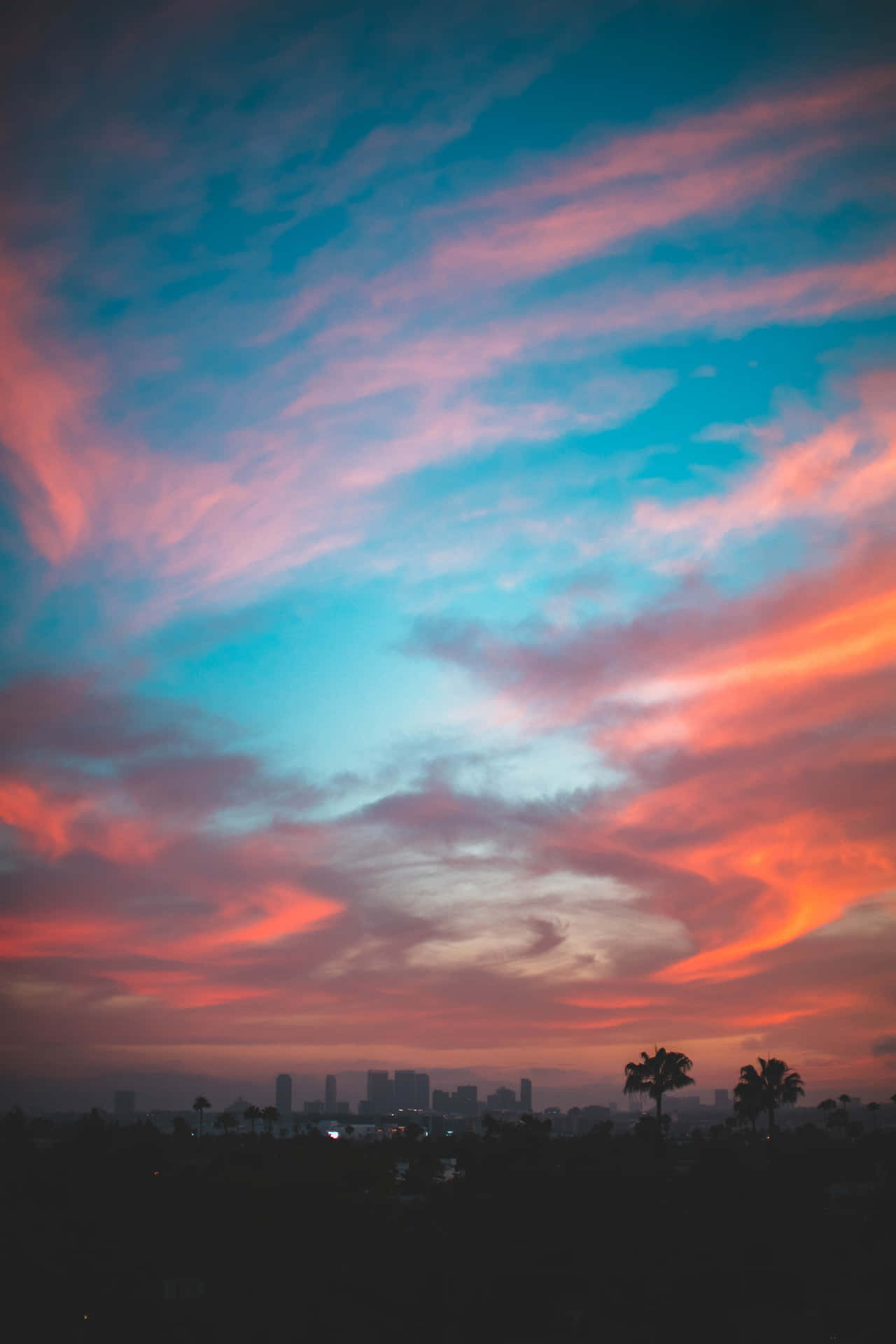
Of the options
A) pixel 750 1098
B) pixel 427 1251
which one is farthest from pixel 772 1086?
pixel 427 1251

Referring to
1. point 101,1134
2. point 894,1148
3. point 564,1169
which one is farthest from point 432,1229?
point 894,1148

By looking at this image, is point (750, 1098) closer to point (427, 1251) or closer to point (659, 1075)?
point (659, 1075)

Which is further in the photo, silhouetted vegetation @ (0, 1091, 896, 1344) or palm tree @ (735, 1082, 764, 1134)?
palm tree @ (735, 1082, 764, 1134)

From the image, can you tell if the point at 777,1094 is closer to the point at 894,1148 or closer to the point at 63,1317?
the point at 894,1148

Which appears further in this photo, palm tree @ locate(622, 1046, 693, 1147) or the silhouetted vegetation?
palm tree @ locate(622, 1046, 693, 1147)

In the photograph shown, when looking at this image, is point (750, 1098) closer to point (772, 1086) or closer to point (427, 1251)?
point (772, 1086)

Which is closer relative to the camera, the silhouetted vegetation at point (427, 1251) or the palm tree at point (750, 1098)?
the silhouetted vegetation at point (427, 1251)

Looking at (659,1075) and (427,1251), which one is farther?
(659,1075)

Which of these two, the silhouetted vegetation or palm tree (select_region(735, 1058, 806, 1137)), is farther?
palm tree (select_region(735, 1058, 806, 1137))

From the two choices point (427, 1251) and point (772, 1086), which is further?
point (772, 1086)

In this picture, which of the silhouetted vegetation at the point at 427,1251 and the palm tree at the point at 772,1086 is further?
the palm tree at the point at 772,1086

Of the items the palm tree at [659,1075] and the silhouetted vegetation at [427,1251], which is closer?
the silhouetted vegetation at [427,1251]
